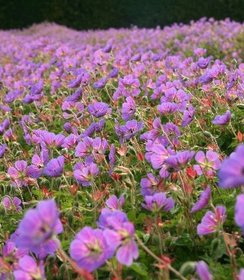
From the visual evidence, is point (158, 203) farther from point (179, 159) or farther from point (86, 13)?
point (86, 13)

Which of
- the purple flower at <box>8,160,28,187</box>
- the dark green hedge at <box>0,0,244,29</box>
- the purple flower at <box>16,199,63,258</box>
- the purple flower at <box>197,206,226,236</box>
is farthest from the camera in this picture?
the dark green hedge at <box>0,0,244,29</box>

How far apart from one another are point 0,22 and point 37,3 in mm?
1302

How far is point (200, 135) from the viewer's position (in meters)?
3.07

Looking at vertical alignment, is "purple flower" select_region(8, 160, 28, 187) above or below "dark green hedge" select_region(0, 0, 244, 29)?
above

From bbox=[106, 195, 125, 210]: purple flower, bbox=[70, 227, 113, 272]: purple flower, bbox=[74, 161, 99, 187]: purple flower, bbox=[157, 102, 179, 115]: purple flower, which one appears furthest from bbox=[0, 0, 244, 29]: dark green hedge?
bbox=[70, 227, 113, 272]: purple flower

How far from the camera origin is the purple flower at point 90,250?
4.83 ft

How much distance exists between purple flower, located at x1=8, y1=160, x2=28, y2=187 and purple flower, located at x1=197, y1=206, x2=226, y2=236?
105 centimetres

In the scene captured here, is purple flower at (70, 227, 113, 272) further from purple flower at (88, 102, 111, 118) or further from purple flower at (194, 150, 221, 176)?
purple flower at (88, 102, 111, 118)

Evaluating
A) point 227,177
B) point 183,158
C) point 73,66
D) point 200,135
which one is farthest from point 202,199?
point 73,66

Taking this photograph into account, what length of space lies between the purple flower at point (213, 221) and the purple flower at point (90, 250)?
1.24 ft

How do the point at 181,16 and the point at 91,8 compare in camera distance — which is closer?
the point at 181,16

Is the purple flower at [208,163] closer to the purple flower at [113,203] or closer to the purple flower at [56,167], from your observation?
the purple flower at [113,203]

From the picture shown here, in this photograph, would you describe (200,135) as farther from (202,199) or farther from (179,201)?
(202,199)

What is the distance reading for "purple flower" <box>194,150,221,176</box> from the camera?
2230 millimetres
